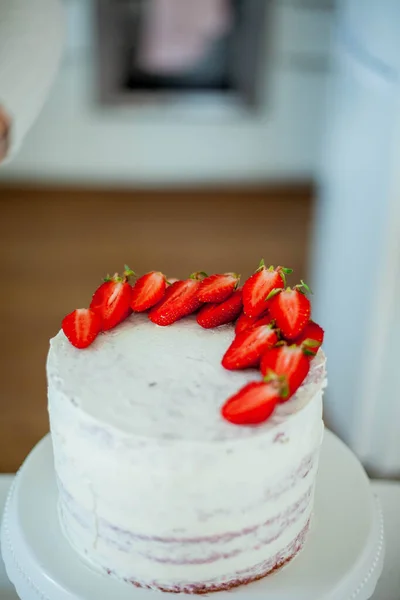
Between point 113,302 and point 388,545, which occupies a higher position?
point 113,302

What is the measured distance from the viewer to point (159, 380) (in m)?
1.02

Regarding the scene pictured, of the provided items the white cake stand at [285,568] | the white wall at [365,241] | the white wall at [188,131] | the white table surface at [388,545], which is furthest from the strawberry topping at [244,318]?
the white wall at [188,131]

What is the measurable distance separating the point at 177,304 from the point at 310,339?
0.25m

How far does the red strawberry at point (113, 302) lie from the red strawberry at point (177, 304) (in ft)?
0.16

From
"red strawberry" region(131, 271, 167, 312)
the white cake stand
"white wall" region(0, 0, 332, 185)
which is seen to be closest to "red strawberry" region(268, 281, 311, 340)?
"red strawberry" region(131, 271, 167, 312)

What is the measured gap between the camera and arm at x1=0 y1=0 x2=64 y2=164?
1.65 m

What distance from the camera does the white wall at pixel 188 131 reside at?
4.00m

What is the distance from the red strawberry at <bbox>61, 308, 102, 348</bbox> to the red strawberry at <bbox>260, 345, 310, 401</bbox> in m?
0.28

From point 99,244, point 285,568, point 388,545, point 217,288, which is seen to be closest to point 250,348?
point 217,288

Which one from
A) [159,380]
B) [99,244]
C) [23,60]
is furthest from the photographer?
[99,244]

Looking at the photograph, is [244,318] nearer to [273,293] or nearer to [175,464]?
[273,293]

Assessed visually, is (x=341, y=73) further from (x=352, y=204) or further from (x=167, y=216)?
(x=167, y=216)

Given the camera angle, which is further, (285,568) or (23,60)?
(23,60)

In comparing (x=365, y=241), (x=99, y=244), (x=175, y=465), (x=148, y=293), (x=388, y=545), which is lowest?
(x=99, y=244)
